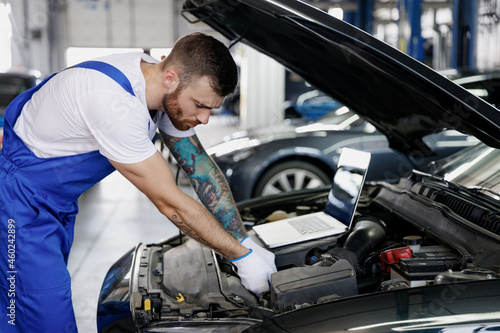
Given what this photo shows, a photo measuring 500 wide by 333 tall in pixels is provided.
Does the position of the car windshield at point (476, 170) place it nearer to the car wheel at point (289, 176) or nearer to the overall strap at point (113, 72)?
the overall strap at point (113, 72)

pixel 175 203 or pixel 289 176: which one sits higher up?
pixel 175 203

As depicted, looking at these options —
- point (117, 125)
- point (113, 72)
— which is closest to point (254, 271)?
point (117, 125)

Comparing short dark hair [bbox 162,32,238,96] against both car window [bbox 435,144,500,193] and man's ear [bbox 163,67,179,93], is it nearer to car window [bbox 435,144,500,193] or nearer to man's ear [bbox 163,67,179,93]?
man's ear [bbox 163,67,179,93]

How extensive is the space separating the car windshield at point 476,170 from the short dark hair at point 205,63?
985 millimetres

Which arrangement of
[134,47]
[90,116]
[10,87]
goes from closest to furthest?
[90,116]
[10,87]
[134,47]

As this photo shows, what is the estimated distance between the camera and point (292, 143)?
4.38 meters

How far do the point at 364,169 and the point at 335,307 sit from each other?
2.69ft

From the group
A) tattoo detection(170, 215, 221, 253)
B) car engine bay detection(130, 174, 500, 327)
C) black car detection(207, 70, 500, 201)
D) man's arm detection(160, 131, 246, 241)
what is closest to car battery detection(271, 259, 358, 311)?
car engine bay detection(130, 174, 500, 327)

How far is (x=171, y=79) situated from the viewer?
165cm

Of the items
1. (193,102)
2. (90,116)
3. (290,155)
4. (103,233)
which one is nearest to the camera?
(90,116)

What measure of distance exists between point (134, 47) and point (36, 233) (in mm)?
12561

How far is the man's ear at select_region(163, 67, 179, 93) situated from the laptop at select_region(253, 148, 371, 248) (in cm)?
65

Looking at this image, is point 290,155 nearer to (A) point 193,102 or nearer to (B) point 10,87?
(A) point 193,102

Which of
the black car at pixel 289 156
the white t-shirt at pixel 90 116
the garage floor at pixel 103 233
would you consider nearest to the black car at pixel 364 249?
the white t-shirt at pixel 90 116
